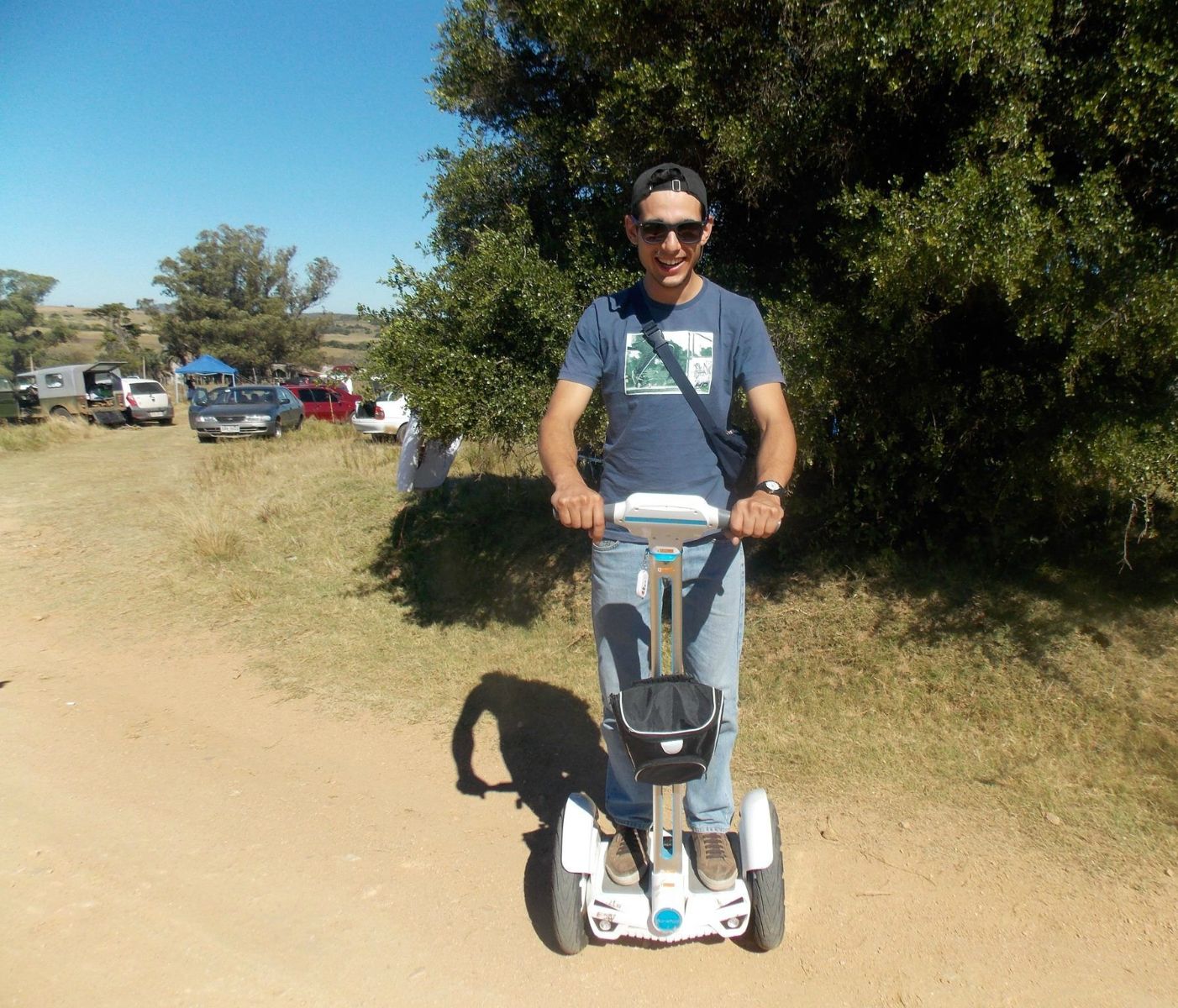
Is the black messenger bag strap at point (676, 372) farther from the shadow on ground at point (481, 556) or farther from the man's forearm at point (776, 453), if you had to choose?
the shadow on ground at point (481, 556)

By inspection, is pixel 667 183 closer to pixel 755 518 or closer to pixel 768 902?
pixel 755 518

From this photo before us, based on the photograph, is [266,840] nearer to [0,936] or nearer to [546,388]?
[0,936]

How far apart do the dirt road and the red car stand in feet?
81.0

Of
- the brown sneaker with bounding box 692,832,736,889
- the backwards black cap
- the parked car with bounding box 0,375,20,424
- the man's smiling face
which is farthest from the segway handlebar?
the parked car with bounding box 0,375,20,424

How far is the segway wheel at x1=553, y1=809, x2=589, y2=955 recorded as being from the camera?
2.69 meters

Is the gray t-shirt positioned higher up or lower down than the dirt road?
higher up

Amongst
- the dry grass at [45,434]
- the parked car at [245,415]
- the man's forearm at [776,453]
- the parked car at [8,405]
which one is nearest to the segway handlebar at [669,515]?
the man's forearm at [776,453]

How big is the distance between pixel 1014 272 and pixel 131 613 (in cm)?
616

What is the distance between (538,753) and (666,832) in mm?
1474

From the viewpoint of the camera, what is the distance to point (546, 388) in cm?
535

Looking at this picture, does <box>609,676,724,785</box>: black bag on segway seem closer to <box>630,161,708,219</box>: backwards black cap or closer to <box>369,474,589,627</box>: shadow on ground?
<box>630,161,708,219</box>: backwards black cap

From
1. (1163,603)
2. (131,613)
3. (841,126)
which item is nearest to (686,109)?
(841,126)

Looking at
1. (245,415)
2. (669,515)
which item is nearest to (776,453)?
(669,515)

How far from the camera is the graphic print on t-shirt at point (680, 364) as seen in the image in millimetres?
2689
